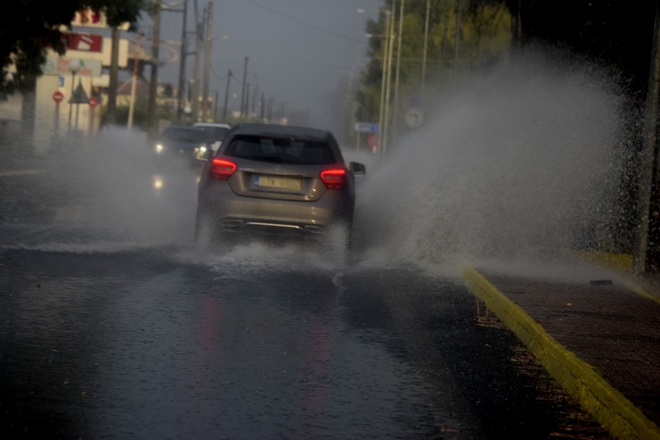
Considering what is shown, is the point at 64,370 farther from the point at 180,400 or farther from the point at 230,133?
the point at 230,133

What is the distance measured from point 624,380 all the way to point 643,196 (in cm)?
633

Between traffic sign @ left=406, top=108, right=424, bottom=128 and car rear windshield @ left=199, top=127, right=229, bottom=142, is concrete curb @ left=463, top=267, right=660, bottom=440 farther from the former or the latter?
traffic sign @ left=406, top=108, right=424, bottom=128

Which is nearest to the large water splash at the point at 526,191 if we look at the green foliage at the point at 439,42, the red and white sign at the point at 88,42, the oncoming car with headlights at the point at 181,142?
the green foliage at the point at 439,42

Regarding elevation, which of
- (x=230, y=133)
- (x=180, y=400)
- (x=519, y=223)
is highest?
(x=230, y=133)

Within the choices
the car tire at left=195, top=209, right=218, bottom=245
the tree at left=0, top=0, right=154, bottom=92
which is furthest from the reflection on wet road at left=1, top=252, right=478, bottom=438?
the tree at left=0, top=0, right=154, bottom=92

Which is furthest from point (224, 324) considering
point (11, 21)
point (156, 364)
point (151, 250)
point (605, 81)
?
point (11, 21)

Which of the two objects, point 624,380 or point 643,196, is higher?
point 643,196

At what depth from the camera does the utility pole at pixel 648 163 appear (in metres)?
12.0

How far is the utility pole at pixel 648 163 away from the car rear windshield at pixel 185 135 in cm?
2172

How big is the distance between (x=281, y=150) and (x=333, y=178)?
0.70m

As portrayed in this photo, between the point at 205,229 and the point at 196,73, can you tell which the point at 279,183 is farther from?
the point at 196,73

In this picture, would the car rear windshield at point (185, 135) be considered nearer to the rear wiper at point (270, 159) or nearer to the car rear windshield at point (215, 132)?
the car rear windshield at point (215, 132)

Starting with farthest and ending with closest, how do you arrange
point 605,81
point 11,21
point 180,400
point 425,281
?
point 11,21, point 605,81, point 425,281, point 180,400

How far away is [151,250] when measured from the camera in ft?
39.8
